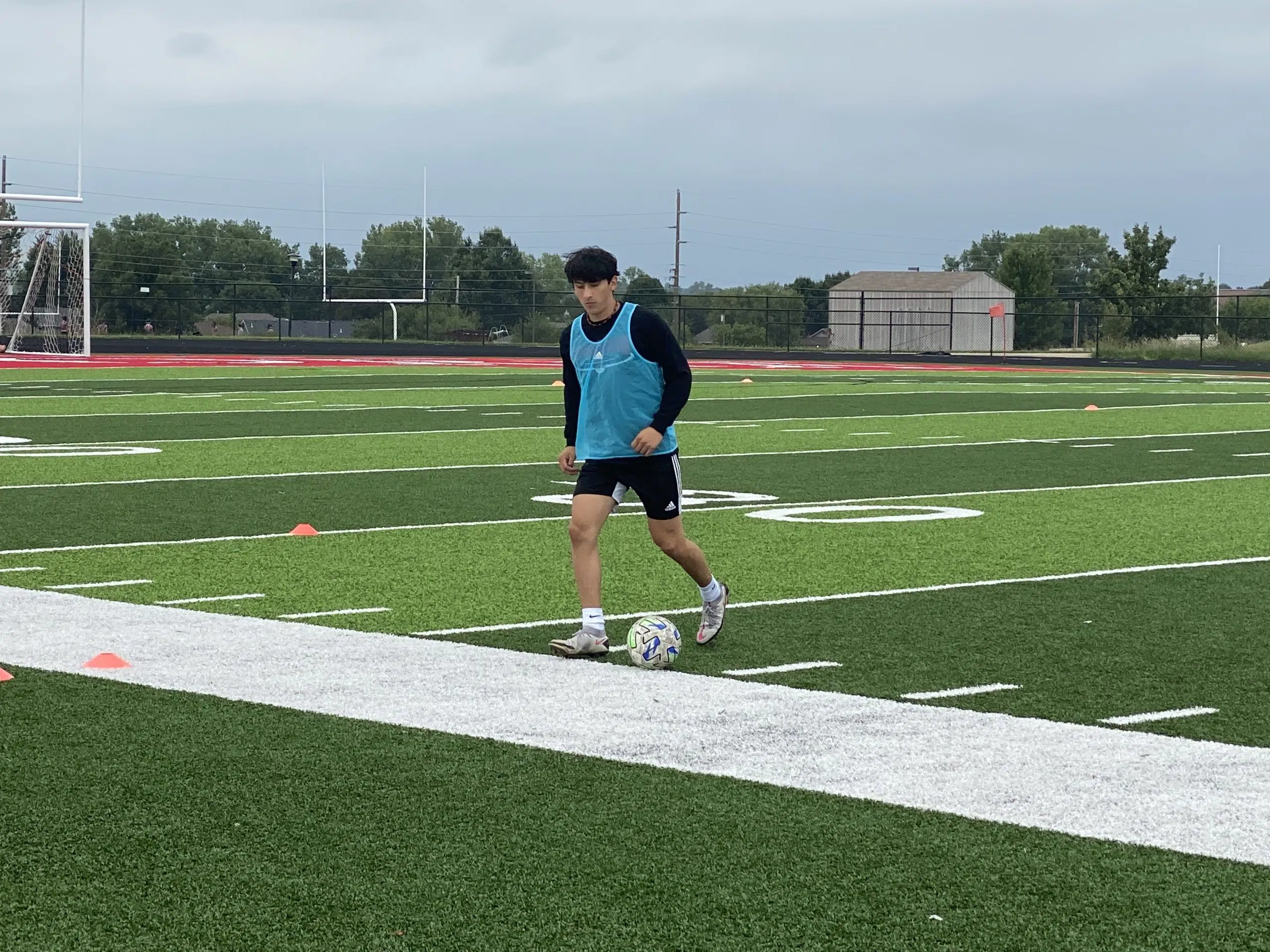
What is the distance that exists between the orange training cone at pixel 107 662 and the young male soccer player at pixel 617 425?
5.58ft

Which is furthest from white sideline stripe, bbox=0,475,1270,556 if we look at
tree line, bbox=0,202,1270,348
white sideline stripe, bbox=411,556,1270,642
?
tree line, bbox=0,202,1270,348

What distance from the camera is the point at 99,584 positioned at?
961cm

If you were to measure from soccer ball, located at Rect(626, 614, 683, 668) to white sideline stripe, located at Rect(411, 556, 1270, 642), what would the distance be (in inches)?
39.3

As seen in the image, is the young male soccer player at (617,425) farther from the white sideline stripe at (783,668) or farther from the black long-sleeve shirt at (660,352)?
the white sideline stripe at (783,668)

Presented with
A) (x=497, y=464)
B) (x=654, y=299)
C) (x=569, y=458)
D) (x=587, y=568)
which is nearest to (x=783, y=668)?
(x=587, y=568)

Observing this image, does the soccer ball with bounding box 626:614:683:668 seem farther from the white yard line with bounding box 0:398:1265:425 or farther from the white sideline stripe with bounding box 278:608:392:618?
the white yard line with bounding box 0:398:1265:425

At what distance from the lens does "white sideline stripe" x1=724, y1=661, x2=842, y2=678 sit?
7.39 meters

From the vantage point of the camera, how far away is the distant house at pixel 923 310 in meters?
83.7

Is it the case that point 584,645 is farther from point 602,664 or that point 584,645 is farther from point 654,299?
point 654,299

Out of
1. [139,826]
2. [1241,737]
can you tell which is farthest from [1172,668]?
[139,826]

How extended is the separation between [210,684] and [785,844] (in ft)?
9.22

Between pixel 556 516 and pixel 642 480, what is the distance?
524cm

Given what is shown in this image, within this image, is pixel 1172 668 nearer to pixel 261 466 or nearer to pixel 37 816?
pixel 37 816

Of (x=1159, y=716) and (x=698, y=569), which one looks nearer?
(x=1159, y=716)
